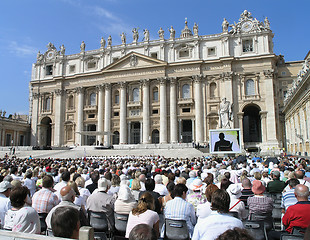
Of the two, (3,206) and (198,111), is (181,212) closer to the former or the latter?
(3,206)

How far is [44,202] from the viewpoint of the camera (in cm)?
567

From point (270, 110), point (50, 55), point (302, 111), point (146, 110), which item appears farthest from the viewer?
point (50, 55)

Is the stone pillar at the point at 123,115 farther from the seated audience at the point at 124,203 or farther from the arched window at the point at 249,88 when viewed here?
the seated audience at the point at 124,203

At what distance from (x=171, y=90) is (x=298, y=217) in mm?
44518

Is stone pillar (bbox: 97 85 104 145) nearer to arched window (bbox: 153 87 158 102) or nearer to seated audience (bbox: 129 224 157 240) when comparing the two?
arched window (bbox: 153 87 158 102)

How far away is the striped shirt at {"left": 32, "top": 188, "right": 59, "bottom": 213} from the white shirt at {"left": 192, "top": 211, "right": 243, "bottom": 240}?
351 cm

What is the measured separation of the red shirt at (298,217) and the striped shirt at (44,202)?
15.4ft

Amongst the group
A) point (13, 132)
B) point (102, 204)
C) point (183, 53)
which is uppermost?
point (183, 53)

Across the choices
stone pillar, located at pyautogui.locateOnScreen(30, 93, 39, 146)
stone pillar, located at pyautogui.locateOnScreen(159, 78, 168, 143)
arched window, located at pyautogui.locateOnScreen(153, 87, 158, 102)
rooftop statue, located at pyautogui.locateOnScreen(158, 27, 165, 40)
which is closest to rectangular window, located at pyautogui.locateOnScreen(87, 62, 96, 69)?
stone pillar, located at pyautogui.locateOnScreen(30, 93, 39, 146)

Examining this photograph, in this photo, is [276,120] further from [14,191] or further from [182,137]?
[14,191]

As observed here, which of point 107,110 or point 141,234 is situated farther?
point 107,110

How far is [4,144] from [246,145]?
154 ft

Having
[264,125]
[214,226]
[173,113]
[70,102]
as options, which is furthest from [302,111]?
[70,102]

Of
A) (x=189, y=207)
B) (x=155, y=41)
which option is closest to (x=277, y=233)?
(x=189, y=207)
